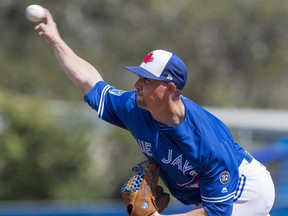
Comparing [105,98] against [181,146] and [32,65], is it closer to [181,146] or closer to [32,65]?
[181,146]

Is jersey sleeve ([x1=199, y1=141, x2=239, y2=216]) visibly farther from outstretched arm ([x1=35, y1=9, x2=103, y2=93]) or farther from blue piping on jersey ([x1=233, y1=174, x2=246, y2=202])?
outstretched arm ([x1=35, y1=9, x2=103, y2=93])

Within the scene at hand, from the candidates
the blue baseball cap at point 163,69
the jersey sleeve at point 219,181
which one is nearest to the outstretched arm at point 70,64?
the blue baseball cap at point 163,69

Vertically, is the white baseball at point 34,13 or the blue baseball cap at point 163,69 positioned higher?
the white baseball at point 34,13

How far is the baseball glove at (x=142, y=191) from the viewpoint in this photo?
231 inches

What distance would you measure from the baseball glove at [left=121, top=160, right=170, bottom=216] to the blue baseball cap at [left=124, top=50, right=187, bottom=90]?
0.69 meters

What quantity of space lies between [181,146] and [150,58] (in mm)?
649

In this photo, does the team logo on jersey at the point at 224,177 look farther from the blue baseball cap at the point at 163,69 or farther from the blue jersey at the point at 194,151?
the blue baseball cap at the point at 163,69

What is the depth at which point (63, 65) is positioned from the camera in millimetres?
6371

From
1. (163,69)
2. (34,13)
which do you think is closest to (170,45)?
(34,13)

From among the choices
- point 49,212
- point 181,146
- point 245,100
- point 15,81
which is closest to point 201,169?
point 181,146

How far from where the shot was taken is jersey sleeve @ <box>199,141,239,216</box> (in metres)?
5.66

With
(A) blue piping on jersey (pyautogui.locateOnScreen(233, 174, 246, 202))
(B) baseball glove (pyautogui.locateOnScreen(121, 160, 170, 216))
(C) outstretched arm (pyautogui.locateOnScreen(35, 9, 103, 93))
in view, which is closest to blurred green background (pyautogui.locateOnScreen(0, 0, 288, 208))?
(C) outstretched arm (pyautogui.locateOnScreen(35, 9, 103, 93))

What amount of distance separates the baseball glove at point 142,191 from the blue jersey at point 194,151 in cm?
9

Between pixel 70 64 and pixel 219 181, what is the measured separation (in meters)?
1.52
